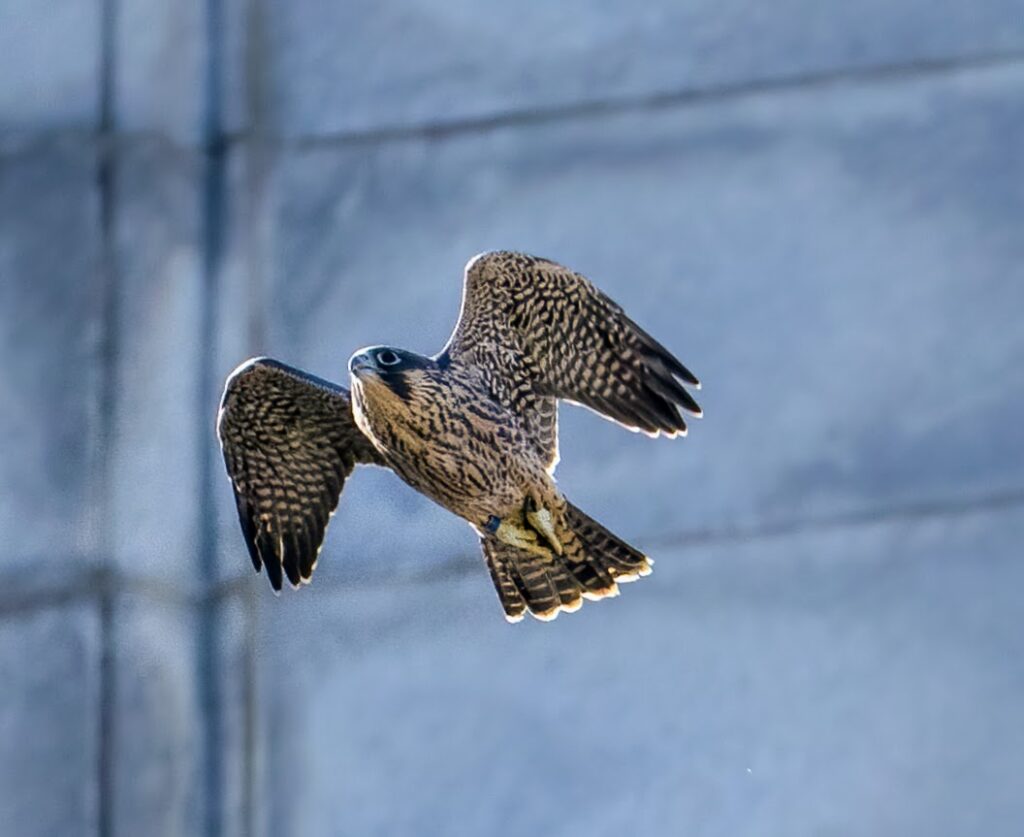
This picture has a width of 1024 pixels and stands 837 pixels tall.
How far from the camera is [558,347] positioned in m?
6.93

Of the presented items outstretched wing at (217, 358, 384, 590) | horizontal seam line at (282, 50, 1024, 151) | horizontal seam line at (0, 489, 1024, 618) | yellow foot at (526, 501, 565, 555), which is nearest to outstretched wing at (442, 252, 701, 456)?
yellow foot at (526, 501, 565, 555)

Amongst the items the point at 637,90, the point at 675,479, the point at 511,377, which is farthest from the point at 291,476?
the point at 637,90

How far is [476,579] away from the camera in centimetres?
772

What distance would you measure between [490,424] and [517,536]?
37cm

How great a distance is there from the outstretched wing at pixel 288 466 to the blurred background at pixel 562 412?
0.74 m

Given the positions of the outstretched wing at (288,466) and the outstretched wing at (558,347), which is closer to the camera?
the outstretched wing at (558,347)

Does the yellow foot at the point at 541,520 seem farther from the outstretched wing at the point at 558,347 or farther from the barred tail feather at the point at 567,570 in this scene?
→ the outstretched wing at the point at 558,347

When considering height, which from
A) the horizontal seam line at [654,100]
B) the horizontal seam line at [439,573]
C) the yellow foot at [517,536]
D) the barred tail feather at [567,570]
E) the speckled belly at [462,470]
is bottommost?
the barred tail feather at [567,570]

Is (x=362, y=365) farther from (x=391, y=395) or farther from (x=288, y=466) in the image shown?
(x=288, y=466)

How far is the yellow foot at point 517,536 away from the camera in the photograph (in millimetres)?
6844

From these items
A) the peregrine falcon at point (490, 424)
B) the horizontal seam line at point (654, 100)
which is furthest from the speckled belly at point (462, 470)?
the horizontal seam line at point (654, 100)

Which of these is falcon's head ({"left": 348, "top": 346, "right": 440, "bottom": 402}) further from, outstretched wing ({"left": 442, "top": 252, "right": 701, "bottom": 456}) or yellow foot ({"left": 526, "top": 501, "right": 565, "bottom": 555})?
yellow foot ({"left": 526, "top": 501, "right": 565, "bottom": 555})

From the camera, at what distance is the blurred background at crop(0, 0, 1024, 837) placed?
7320 millimetres

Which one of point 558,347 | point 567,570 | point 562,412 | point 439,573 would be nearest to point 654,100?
point 562,412
